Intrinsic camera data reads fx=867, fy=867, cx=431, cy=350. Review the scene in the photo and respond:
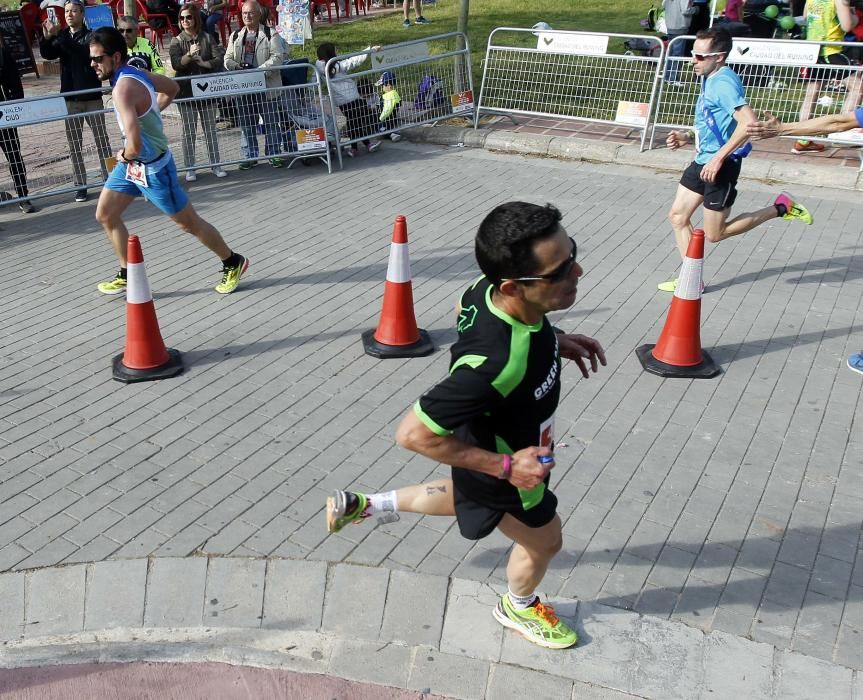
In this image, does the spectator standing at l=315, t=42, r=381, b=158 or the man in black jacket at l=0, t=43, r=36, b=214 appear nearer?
the man in black jacket at l=0, t=43, r=36, b=214

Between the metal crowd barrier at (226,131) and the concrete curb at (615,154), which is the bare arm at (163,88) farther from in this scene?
the concrete curb at (615,154)

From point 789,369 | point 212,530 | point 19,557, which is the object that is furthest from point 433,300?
point 19,557

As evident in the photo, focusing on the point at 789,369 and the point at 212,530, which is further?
the point at 789,369

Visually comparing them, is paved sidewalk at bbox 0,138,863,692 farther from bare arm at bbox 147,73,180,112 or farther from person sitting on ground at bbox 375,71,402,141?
person sitting on ground at bbox 375,71,402,141

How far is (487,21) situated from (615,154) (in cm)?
933

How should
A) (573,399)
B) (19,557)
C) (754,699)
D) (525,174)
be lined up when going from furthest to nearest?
(525,174) → (573,399) → (19,557) → (754,699)

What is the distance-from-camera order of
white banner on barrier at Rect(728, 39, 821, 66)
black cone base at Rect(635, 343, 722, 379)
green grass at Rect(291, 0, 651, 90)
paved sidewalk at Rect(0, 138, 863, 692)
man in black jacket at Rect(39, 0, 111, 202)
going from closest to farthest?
paved sidewalk at Rect(0, 138, 863, 692), black cone base at Rect(635, 343, 722, 379), man in black jacket at Rect(39, 0, 111, 202), white banner on barrier at Rect(728, 39, 821, 66), green grass at Rect(291, 0, 651, 90)

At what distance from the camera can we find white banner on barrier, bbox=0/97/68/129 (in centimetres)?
825

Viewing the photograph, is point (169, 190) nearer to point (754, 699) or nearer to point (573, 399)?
point (573, 399)

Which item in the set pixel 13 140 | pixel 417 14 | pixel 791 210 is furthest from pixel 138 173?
pixel 417 14

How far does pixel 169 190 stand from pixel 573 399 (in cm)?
331

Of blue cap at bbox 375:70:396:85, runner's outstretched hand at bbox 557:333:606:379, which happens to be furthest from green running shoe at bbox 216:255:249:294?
blue cap at bbox 375:70:396:85

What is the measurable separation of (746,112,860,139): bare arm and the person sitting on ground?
230 inches

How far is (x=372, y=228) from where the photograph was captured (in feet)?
26.9
